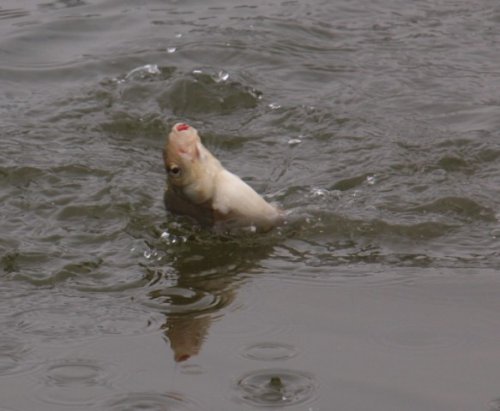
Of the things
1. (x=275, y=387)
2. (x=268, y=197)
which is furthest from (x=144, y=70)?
(x=275, y=387)

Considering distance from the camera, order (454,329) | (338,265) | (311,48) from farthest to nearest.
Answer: (311,48)
(338,265)
(454,329)

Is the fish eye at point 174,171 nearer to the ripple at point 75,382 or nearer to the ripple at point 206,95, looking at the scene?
the ripple at point 75,382

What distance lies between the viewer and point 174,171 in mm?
5172

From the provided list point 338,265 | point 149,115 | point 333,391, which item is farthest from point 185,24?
point 333,391

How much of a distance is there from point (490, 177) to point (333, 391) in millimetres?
2381

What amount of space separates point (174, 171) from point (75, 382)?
1140mm

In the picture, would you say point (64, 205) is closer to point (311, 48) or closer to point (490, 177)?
point (490, 177)

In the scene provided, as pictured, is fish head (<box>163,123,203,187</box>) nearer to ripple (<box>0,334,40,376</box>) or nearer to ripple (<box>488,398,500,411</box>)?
ripple (<box>0,334,40,376</box>)

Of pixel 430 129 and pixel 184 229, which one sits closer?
pixel 184 229

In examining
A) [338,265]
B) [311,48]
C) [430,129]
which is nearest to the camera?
[338,265]

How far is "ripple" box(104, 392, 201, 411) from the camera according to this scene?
13.5ft

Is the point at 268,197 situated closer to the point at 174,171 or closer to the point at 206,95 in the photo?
the point at 174,171

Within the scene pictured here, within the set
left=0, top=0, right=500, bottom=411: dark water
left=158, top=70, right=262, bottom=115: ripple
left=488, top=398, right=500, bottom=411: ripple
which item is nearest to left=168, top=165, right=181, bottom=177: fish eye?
left=0, top=0, right=500, bottom=411: dark water

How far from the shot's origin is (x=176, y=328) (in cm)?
477
